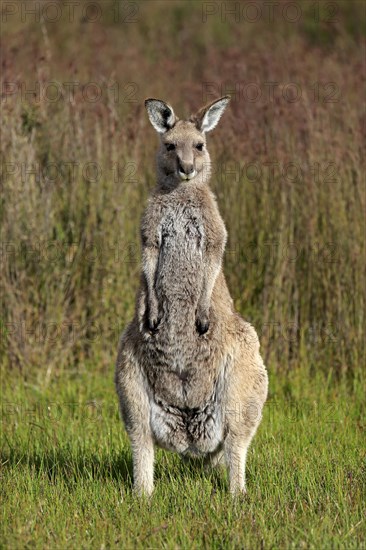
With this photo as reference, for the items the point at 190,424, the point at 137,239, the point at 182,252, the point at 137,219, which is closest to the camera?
the point at 190,424

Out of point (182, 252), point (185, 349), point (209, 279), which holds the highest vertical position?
point (182, 252)

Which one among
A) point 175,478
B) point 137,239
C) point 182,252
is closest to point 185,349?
point 182,252

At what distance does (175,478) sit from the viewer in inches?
204

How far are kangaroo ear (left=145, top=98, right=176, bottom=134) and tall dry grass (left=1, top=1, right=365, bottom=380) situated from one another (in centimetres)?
232

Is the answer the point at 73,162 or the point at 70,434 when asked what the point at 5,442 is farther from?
the point at 73,162

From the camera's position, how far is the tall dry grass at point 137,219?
7293 millimetres

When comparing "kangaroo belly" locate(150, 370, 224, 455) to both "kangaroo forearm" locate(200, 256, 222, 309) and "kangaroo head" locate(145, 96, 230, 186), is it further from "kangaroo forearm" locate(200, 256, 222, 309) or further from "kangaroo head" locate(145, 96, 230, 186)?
"kangaroo head" locate(145, 96, 230, 186)

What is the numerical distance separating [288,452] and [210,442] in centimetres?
77

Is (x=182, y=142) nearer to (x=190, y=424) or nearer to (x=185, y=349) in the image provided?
(x=185, y=349)

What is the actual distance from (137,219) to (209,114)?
2.59m

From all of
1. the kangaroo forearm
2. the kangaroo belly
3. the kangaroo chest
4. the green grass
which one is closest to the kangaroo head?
the kangaroo chest

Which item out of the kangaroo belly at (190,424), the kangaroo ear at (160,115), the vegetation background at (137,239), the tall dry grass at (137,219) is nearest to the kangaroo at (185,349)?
the kangaroo belly at (190,424)

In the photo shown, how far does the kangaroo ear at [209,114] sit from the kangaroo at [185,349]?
21 centimetres

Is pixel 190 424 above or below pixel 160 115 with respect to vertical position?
below
